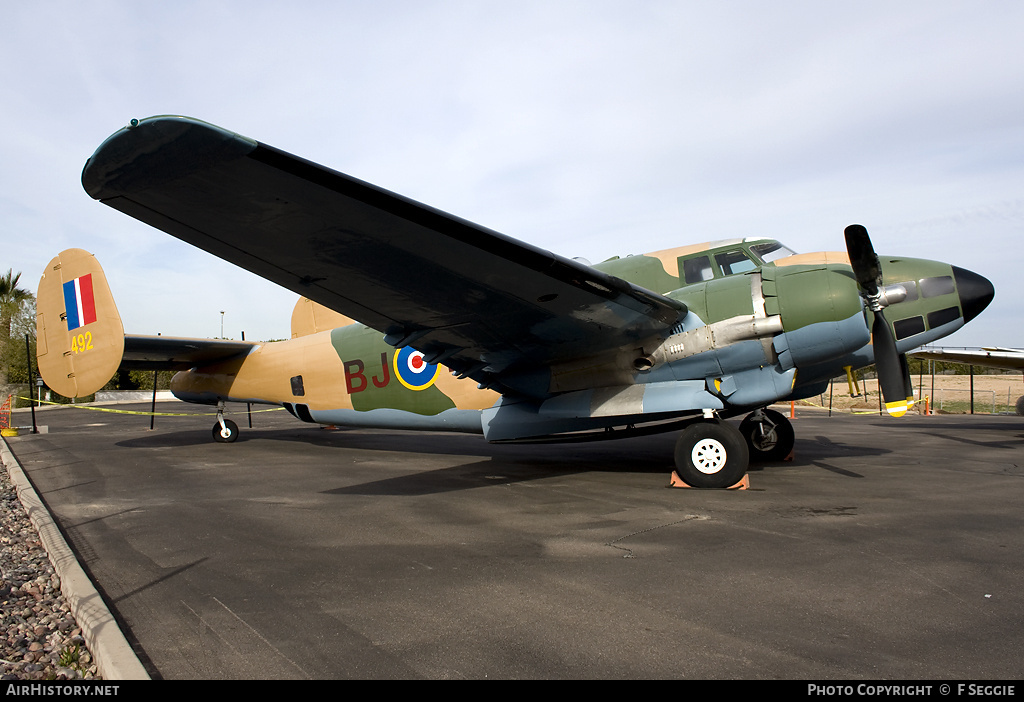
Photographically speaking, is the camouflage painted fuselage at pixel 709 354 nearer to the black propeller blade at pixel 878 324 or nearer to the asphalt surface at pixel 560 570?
the black propeller blade at pixel 878 324

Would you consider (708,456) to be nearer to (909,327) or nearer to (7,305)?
(909,327)

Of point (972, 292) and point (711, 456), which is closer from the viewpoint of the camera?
point (972, 292)

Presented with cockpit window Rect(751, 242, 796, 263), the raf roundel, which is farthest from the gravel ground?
cockpit window Rect(751, 242, 796, 263)

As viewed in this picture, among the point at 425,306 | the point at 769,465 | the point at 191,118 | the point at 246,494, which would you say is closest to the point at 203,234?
the point at 191,118

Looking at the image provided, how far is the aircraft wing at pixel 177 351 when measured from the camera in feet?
41.6

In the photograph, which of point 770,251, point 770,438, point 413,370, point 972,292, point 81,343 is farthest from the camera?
point 413,370

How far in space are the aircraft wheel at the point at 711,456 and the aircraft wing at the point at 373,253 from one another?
1.45 metres

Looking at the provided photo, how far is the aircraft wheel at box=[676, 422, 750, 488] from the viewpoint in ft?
24.2

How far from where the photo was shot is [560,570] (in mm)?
4414

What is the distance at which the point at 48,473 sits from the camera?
31.6 feet

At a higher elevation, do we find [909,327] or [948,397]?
[909,327]

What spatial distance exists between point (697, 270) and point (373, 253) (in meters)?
5.18

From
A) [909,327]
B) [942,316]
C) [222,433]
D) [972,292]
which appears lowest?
[222,433]

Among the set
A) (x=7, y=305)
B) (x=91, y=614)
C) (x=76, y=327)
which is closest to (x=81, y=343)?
(x=76, y=327)
